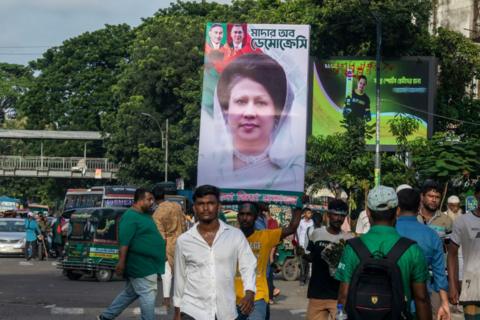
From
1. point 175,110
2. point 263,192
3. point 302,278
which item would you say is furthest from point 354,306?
point 175,110

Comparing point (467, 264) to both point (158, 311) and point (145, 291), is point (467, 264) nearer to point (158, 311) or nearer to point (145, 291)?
point (145, 291)

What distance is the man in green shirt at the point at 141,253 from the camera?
12.2 meters

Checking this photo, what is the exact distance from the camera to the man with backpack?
6863 mm

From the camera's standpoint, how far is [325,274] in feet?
35.6

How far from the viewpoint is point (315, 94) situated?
44.1 m

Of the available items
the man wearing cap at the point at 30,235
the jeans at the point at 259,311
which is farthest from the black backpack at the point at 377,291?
the man wearing cap at the point at 30,235

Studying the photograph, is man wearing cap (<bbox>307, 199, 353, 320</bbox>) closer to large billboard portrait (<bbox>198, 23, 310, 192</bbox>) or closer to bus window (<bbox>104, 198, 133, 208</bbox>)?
large billboard portrait (<bbox>198, 23, 310, 192</bbox>)

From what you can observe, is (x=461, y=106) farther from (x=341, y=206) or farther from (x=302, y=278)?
(x=341, y=206)

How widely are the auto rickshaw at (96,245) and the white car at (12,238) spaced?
1369 cm

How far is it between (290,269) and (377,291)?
70.1 feet

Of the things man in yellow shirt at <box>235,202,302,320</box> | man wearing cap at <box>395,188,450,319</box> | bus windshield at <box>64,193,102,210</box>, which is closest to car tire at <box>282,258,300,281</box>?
man in yellow shirt at <box>235,202,302,320</box>

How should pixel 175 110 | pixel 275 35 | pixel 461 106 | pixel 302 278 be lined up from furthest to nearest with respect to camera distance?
pixel 175 110 < pixel 461 106 < pixel 302 278 < pixel 275 35

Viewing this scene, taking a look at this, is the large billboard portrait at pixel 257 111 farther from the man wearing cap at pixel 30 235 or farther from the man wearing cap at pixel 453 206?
the man wearing cap at pixel 30 235

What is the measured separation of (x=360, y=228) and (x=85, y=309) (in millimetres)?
4282
